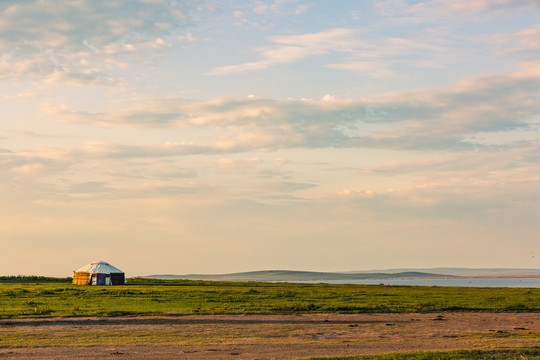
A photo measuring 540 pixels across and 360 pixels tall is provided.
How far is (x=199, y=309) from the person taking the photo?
137ft

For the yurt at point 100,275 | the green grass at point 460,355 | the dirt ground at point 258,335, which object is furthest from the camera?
the yurt at point 100,275

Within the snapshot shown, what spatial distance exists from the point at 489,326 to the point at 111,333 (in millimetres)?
19223

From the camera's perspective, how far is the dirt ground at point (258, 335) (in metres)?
22.2

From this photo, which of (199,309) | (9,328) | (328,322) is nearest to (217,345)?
(328,322)

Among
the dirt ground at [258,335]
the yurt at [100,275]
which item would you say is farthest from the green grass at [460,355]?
the yurt at [100,275]

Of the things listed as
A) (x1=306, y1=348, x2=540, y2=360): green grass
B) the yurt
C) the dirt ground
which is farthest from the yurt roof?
(x1=306, y1=348, x2=540, y2=360): green grass

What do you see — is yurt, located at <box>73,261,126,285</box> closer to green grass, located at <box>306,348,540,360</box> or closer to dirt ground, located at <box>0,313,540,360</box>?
dirt ground, located at <box>0,313,540,360</box>

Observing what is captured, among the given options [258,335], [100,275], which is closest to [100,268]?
[100,275]

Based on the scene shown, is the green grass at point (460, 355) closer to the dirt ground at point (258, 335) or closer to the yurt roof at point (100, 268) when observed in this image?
the dirt ground at point (258, 335)

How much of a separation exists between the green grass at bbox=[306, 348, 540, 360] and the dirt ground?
1578 mm

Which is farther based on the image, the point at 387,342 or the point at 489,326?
the point at 489,326

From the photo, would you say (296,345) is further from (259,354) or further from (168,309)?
(168,309)

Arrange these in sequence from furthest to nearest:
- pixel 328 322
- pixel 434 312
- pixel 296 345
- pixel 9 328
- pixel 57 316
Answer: pixel 434 312 → pixel 57 316 → pixel 328 322 → pixel 9 328 → pixel 296 345

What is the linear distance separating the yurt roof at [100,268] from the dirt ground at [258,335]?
2533 inches
